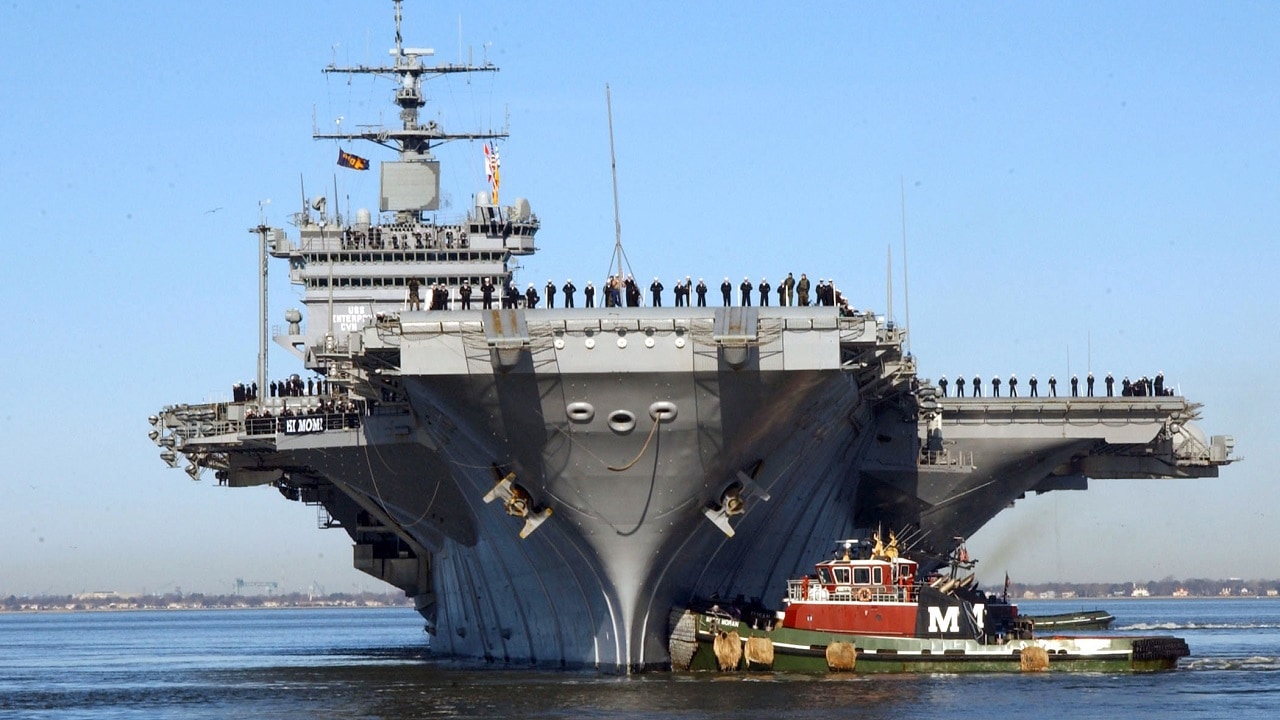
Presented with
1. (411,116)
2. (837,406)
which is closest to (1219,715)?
(837,406)

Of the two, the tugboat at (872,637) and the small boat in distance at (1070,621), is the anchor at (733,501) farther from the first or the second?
the small boat in distance at (1070,621)

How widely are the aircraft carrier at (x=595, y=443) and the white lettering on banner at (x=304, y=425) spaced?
54 millimetres

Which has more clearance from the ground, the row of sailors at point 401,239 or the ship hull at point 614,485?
the row of sailors at point 401,239

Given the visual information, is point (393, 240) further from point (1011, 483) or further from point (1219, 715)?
point (1219, 715)

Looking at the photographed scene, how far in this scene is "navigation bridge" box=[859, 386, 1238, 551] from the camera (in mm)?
34594

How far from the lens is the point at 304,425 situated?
103 ft

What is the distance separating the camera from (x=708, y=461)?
25469 mm

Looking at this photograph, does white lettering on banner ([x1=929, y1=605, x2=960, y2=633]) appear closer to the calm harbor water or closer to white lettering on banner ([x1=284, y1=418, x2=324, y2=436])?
the calm harbor water

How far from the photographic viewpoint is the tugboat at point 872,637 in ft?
91.2

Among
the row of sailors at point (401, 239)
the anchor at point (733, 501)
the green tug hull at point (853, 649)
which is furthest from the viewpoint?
the row of sailors at point (401, 239)

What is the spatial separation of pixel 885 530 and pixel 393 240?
13487mm

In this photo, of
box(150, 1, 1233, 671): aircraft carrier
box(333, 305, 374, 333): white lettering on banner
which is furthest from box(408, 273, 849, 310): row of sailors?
box(333, 305, 374, 333): white lettering on banner

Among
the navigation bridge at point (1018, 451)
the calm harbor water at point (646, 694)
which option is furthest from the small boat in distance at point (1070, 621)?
the calm harbor water at point (646, 694)

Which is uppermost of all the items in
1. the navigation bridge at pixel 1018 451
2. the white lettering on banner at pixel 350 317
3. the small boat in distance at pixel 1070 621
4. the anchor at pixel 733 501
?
the white lettering on banner at pixel 350 317
